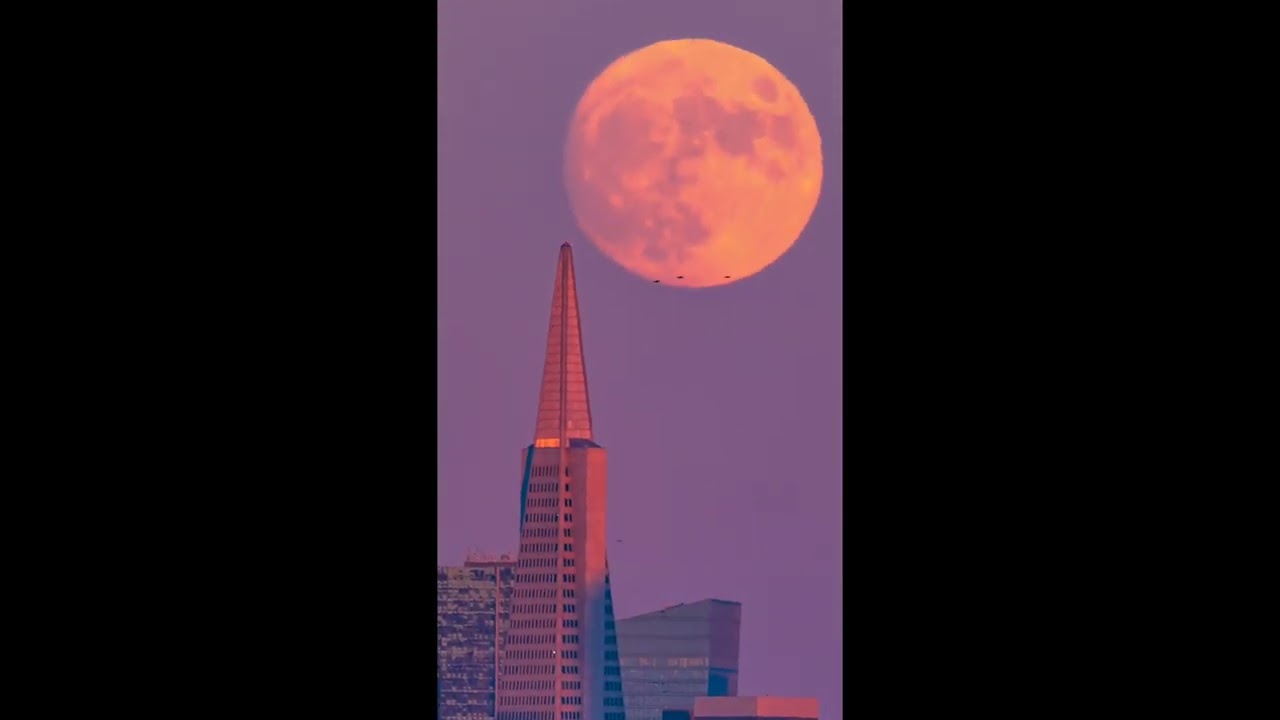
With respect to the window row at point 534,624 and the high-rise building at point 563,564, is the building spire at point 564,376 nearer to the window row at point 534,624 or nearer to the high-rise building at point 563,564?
the high-rise building at point 563,564

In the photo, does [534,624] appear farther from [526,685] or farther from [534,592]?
[526,685]

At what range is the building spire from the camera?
1331 centimetres

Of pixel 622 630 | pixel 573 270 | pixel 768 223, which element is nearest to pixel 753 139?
pixel 768 223

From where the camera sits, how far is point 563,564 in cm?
1404

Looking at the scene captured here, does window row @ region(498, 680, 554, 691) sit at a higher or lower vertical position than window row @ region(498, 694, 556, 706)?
higher

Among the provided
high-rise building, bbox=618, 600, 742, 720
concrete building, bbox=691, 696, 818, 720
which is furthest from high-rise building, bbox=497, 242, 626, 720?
concrete building, bbox=691, 696, 818, 720

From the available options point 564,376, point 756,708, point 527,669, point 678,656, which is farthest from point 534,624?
point 564,376

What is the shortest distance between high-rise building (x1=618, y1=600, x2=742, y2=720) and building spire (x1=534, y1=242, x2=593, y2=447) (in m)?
1.33

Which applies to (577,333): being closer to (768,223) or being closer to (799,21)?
(768,223)

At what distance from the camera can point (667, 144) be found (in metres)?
13.6

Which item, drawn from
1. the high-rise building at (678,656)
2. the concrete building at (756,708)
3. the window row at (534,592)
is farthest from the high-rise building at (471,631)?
the concrete building at (756,708)

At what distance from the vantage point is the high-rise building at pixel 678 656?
13297 mm

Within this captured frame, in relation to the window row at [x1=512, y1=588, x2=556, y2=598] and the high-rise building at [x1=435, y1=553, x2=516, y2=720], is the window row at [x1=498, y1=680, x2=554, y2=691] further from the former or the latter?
the window row at [x1=512, y1=588, x2=556, y2=598]

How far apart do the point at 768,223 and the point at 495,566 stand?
2.90m
